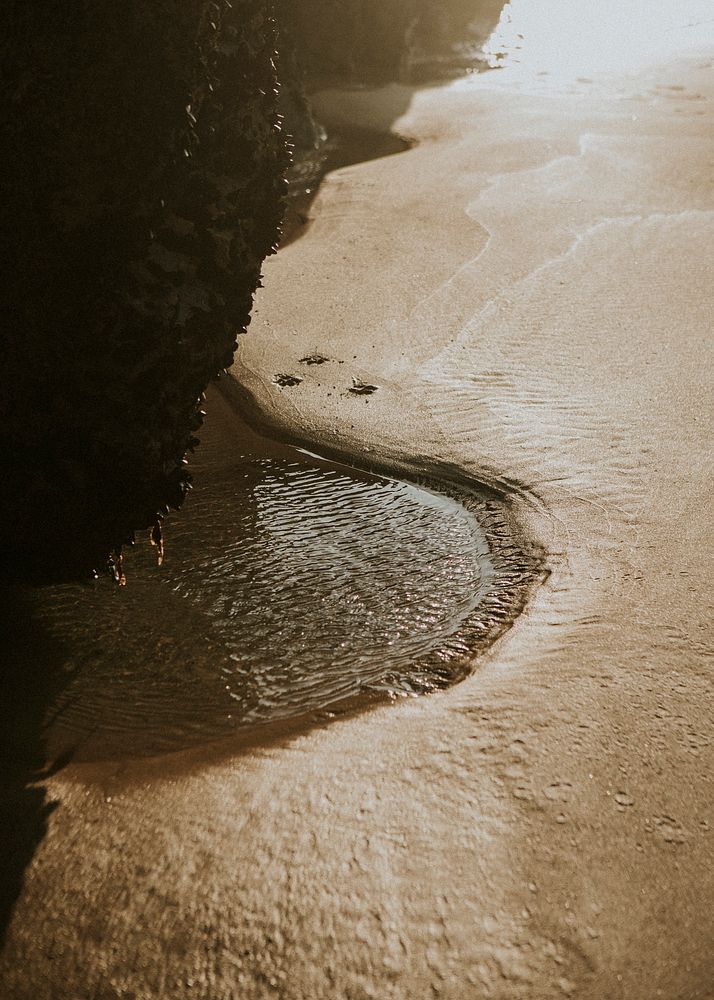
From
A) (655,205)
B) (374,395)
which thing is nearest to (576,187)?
(655,205)

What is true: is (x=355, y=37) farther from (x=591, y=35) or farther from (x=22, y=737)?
(x=22, y=737)

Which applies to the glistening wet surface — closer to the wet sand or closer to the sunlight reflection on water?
the wet sand

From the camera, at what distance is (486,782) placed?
8.79ft

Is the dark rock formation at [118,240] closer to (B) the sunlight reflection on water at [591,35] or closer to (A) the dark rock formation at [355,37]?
(A) the dark rock formation at [355,37]

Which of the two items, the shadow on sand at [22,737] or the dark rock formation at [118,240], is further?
the dark rock formation at [118,240]

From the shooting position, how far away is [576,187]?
7875mm

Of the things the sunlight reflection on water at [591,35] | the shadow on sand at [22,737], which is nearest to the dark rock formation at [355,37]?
the sunlight reflection on water at [591,35]

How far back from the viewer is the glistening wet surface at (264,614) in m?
3.07

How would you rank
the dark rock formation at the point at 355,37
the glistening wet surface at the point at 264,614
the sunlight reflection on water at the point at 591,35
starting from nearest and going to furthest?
the glistening wet surface at the point at 264,614 < the dark rock formation at the point at 355,37 < the sunlight reflection on water at the point at 591,35

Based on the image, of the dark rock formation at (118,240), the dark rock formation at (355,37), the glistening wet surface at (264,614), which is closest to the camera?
the dark rock formation at (118,240)

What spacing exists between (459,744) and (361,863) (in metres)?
0.49

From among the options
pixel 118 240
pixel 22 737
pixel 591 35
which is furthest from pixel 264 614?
pixel 591 35

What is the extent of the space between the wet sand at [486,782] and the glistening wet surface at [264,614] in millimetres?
159

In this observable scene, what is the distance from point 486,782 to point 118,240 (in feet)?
6.21
